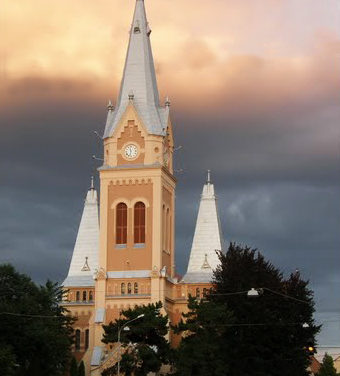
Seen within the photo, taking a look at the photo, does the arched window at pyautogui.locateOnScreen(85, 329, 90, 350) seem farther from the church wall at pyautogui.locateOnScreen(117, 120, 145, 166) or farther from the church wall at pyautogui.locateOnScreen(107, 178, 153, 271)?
the church wall at pyautogui.locateOnScreen(117, 120, 145, 166)

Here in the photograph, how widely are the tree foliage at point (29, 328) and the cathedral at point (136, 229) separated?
15229 millimetres

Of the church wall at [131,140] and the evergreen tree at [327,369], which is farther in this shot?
the evergreen tree at [327,369]

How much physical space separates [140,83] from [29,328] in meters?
38.3

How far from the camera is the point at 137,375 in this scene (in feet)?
317

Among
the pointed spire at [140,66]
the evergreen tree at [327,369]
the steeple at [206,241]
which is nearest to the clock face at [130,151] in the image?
the pointed spire at [140,66]

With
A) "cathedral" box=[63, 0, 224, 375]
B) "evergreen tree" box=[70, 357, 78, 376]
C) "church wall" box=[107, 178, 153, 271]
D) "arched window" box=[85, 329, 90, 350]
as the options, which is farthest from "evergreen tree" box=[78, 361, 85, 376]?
"church wall" box=[107, 178, 153, 271]

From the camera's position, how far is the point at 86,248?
12744cm

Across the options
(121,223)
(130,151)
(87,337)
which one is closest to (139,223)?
(121,223)

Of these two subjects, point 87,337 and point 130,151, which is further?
point 87,337

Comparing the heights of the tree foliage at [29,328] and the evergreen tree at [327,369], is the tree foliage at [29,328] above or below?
below

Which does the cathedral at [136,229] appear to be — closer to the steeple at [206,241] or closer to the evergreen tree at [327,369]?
the steeple at [206,241]

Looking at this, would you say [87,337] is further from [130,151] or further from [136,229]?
[130,151]

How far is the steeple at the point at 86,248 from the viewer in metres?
124

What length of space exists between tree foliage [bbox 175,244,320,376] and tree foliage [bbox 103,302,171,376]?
2703mm
